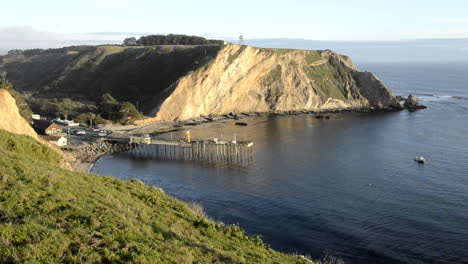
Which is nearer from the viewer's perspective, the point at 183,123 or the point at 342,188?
the point at 342,188

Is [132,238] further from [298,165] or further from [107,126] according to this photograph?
[107,126]

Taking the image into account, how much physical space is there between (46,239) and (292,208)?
2846 cm

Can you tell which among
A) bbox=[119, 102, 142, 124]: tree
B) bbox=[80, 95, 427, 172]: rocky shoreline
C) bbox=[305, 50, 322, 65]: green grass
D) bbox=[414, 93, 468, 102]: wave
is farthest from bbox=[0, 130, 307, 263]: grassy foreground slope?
bbox=[414, 93, 468, 102]: wave

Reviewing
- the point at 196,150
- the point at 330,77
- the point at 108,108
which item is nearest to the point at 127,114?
the point at 108,108

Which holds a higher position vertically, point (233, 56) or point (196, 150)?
point (233, 56)

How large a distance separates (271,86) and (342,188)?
65925 mm

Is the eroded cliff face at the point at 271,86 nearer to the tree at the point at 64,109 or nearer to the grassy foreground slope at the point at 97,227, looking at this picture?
the tree at the point at 64,109

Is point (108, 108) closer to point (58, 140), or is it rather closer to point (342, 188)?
point (58, 140)

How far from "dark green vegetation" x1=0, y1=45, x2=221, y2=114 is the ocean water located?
88.4 ft

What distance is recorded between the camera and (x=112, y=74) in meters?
118

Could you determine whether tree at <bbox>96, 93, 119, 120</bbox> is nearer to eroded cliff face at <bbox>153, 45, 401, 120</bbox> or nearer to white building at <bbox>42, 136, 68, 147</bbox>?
eroded cliff face at <bbox>153, 45, 401, 120</bbox>

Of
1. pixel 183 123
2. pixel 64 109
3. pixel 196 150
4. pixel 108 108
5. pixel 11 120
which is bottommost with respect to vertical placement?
pixel 196 150

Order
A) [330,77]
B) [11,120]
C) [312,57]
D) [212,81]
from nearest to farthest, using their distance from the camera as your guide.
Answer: [11,120]
[212,81]
[330,77]
[312,57]


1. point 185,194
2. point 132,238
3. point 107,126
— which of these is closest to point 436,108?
point 107,126
